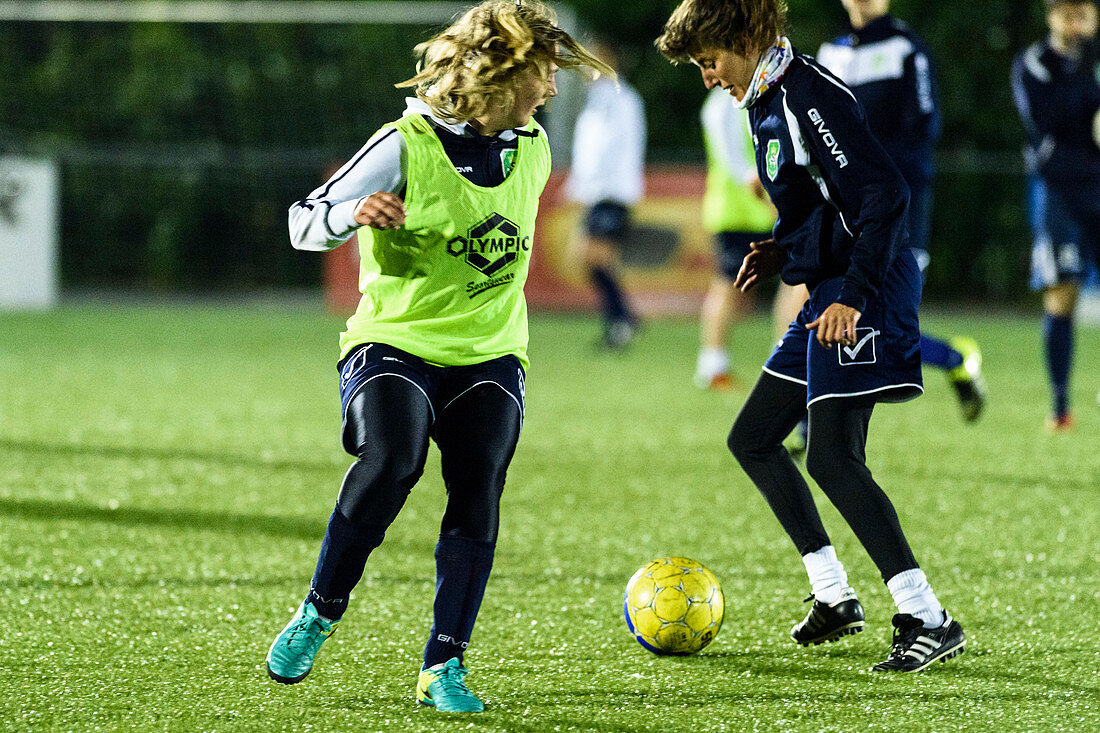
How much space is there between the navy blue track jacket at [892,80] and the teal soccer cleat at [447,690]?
11.5 feet

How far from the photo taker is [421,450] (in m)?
3.22

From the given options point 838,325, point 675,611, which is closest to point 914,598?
point 675,611

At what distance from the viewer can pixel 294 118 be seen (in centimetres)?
1961

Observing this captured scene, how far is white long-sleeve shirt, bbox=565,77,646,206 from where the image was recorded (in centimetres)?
1252

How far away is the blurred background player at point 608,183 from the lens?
12.5m

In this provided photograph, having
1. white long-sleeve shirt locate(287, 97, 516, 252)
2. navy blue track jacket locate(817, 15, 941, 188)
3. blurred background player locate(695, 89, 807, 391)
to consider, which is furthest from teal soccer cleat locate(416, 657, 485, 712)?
blurred background player locate(695, 89, 807, 391)

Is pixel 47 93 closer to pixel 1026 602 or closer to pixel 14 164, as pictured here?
pixel 14 164

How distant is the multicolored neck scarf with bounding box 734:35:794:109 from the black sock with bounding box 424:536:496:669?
1241 millimetres

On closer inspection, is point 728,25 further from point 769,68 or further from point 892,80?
point 892,80

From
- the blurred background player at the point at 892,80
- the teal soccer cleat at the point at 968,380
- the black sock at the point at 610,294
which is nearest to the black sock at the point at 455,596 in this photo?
the blurred background player at the point at 892,80

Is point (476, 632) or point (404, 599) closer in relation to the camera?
point (476, 632)

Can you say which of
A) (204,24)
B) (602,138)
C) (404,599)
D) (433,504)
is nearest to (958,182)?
(602,138)

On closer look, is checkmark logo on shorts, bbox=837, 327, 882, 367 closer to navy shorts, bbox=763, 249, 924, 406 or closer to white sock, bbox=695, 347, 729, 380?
navy shorts, bbox=763, 249, 924, 406

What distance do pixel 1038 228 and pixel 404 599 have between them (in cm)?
473
